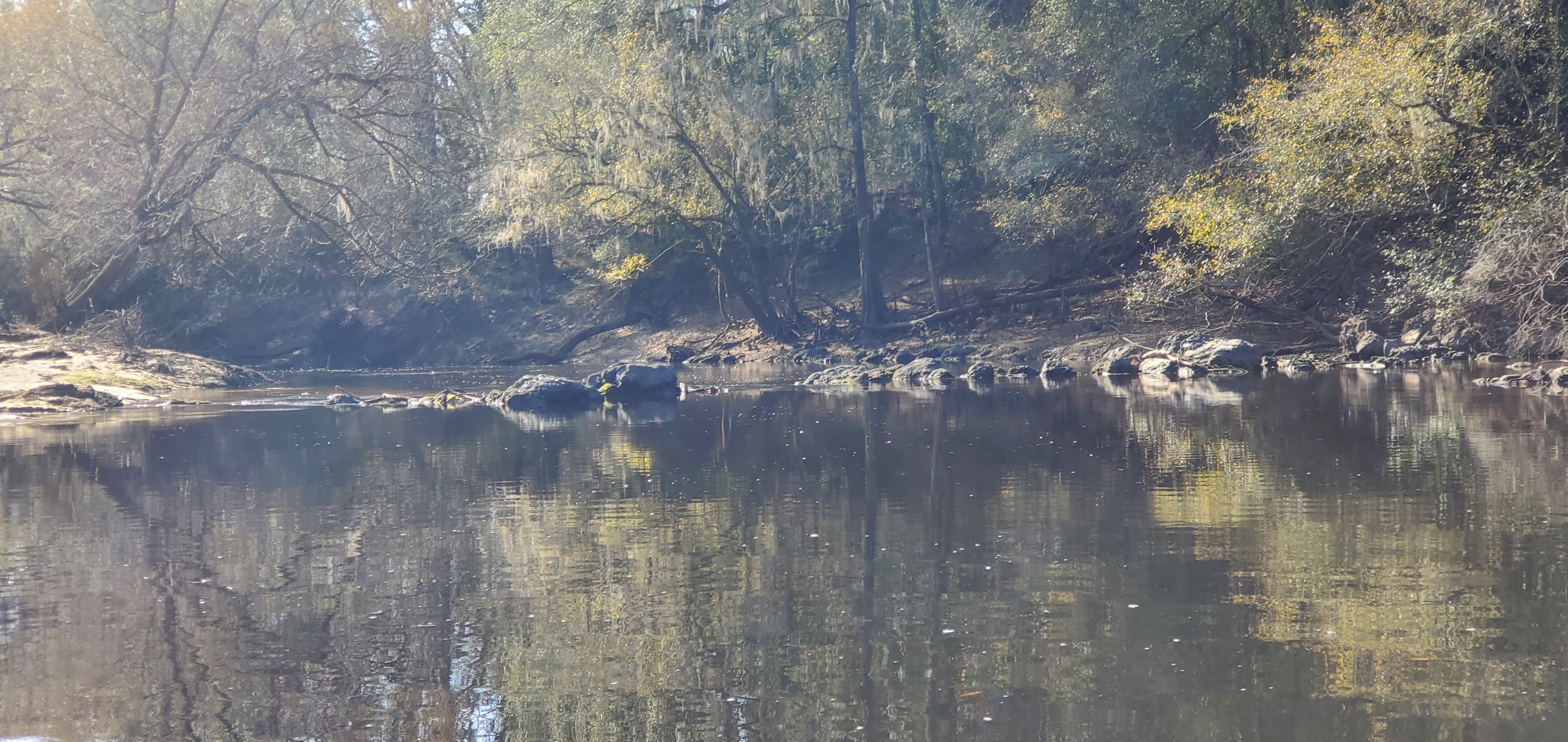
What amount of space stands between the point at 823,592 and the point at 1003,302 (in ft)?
77.8

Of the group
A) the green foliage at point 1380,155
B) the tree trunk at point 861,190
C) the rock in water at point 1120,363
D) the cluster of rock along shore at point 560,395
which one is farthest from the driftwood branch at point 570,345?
the green foliage at point 1380,155

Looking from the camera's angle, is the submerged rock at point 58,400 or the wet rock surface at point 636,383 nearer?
the submerged rock at point 58,400

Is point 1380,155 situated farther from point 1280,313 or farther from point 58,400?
point 58,400

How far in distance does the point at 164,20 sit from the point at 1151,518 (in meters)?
17.2

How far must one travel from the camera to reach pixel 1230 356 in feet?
78.4

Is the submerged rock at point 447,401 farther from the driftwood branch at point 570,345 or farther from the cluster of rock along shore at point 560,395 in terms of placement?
the driftwood branch at point 570,345

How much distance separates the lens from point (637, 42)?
2923 cm

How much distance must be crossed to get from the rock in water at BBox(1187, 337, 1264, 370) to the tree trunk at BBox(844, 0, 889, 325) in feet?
28.7

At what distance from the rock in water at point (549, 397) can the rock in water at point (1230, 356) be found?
1042 centimetres

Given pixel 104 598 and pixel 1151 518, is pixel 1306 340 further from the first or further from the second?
pixel 104 598

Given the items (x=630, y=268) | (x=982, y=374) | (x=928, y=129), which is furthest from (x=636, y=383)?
(x=928, y=129)

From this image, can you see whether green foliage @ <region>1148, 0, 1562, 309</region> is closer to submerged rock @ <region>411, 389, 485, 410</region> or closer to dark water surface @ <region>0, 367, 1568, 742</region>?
dark water surface @ <region>0, 367, 1568, 742</region>

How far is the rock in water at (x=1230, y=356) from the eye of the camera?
2386cm

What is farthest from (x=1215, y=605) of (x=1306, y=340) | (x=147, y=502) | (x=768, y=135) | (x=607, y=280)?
(x=607, y=280)
